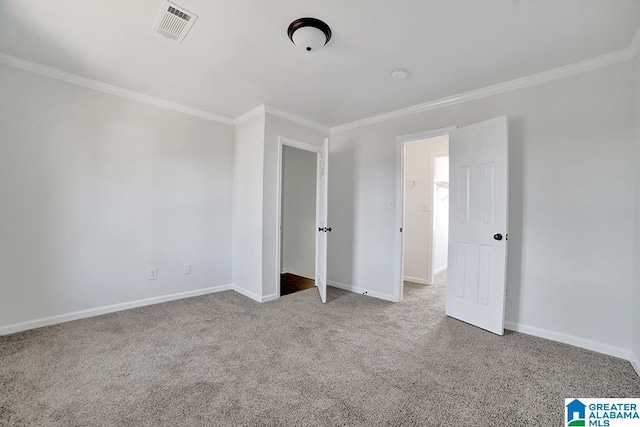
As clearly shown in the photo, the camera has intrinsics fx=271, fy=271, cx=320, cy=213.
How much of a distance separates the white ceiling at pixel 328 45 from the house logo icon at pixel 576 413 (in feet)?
7.90

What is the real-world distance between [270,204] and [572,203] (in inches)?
119

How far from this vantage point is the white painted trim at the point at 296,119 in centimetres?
340

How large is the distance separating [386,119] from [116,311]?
12.7 ft

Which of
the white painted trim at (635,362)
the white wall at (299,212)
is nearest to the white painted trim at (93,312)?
the white wall at (299,212)

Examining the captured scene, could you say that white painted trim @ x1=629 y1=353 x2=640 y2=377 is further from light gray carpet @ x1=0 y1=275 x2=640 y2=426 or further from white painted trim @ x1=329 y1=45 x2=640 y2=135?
white painted trim @ x1=329 y1=45 x2=640 y2=135

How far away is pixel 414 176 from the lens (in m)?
4.66

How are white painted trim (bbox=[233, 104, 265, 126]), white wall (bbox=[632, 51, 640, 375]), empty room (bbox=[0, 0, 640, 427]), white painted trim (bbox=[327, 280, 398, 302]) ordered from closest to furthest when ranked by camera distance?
empty room (bbox=[0, 0, 640, 427])
white wall (bbox=[632, 51, 640, 375])
white painted trim (bbox=[233, 104, 265, 126])
white painted trim (bbox=[327, 280, 398, 302])

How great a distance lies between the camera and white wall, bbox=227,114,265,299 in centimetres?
339

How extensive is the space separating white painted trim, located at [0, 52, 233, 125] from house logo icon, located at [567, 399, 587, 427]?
14.2ft

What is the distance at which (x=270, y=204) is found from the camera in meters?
3.44

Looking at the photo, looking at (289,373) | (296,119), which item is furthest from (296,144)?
(289,373)

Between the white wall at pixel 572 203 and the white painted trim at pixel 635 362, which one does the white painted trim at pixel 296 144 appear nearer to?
the white wall at pixel 572 203

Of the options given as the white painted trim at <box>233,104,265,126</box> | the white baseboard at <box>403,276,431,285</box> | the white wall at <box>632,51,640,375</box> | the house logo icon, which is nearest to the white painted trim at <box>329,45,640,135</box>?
the white wall at <box>632,51,640,375</box>

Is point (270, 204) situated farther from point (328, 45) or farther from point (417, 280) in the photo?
point (417, 280)
